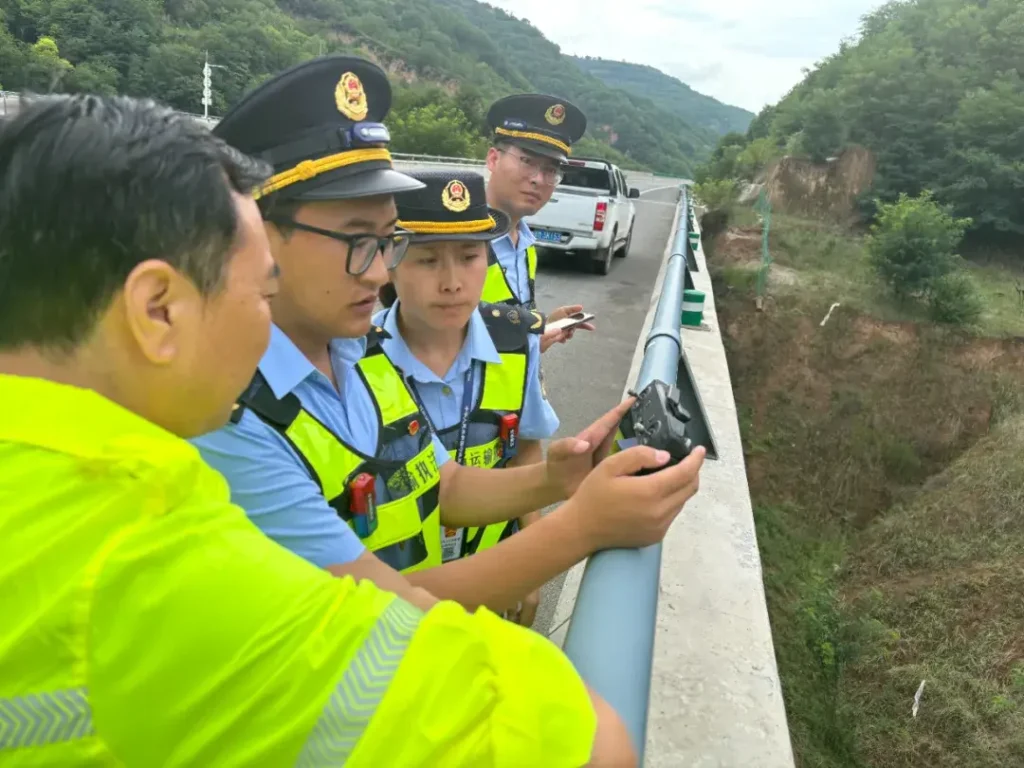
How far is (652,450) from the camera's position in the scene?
4.22 ft

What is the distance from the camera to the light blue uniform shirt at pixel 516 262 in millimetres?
3584

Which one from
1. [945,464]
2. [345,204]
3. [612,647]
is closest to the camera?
[612,647]

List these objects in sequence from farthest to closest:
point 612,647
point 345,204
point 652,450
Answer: point 345,204 → point 652,450 → point 612,647

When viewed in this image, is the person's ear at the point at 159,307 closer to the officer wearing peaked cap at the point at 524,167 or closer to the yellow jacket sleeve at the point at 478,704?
the yellow jacket sleeve at the point at 478,704

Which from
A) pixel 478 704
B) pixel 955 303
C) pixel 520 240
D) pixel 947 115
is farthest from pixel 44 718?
pixel 947 115

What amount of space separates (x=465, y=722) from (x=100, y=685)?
323 mm

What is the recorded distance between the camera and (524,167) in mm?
3809

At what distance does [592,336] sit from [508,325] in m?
5.90

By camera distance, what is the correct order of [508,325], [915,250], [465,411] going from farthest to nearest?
1. [915,250]
2. [508,325]
3. [465,411]

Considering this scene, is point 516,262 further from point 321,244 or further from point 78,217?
point 78,217

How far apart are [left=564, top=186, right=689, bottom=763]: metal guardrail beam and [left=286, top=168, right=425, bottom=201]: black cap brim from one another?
0.86 m

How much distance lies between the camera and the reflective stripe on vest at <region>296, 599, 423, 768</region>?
0.65m

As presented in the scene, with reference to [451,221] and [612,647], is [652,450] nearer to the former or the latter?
[612,647]

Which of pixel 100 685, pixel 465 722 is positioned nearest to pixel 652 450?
pixel 465 722
